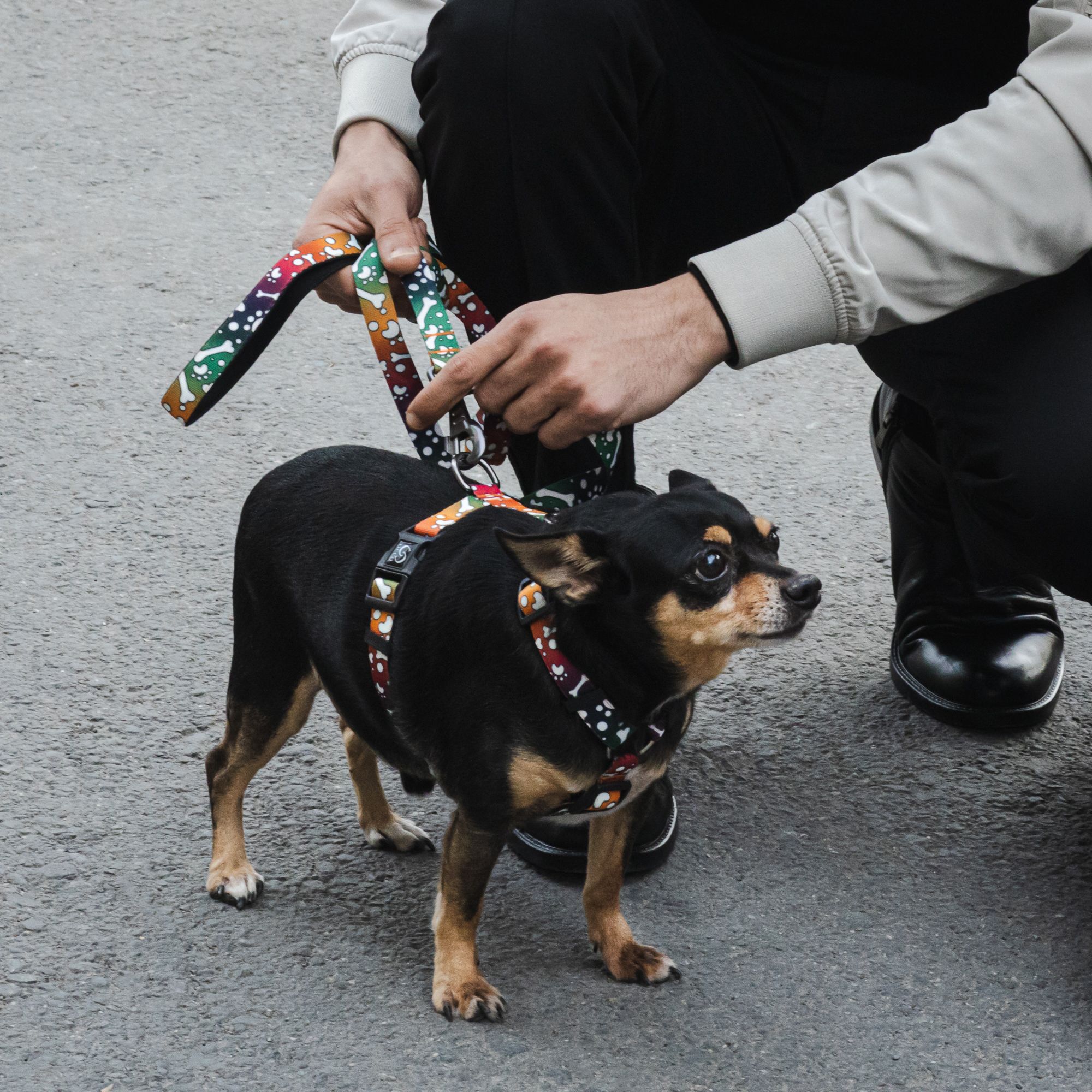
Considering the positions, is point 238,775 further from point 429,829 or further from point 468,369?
point 468,369

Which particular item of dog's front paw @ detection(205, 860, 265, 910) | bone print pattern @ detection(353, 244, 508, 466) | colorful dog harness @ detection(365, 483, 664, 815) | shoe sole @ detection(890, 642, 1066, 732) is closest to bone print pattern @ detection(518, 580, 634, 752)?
colorful dog harness @ detection(365, 483, 664, 815)

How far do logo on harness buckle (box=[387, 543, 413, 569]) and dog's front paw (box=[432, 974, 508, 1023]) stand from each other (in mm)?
616

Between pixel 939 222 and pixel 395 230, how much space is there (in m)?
0.82

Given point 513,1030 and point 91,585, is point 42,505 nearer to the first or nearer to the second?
point 91,585

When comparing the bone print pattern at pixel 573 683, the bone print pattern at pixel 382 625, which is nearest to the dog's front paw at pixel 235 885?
the bone print pattern at pixel 382 625

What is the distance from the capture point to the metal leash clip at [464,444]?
210 centimetres

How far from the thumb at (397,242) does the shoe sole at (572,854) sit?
94 cm

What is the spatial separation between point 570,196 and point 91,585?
144 centimetres

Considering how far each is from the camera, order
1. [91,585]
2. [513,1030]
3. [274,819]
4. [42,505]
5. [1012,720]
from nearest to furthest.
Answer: [513,1030]
[274,819]
[1012,720]
[91,585]
[42,505]

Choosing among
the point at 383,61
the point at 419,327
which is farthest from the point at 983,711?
the point at 383,61

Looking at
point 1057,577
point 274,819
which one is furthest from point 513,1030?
point 1057,577

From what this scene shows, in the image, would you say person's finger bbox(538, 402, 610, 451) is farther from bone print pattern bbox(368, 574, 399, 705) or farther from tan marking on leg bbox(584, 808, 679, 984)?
tan marking on leg bbox(584, 808, 679, 984)

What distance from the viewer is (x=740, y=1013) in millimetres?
2148

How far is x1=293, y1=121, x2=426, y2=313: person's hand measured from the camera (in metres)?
2.28
